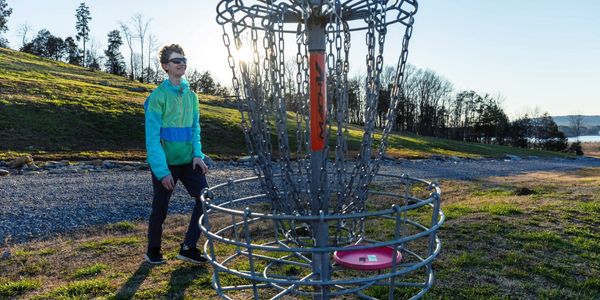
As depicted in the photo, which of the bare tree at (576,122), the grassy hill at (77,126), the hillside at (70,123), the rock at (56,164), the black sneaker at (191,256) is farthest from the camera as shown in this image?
the bare tree at (576,122)

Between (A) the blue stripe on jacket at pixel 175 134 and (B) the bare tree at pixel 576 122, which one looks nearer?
(A) the blue stripe on jacket at pixel 175 134

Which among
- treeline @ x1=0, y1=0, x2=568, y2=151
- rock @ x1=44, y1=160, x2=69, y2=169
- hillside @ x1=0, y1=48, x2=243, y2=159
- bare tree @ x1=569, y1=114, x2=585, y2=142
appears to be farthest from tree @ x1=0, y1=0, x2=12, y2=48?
bare tree @ x1=569, y1=114, x2=585, y2=142

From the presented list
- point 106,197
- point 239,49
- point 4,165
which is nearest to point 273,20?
point 239,49

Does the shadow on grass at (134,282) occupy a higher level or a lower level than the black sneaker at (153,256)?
lower

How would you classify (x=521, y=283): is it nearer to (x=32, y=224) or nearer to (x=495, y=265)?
(x=495, y=265)

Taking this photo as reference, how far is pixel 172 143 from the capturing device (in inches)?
167

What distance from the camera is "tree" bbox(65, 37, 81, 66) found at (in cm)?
7494

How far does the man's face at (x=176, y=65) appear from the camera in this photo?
3875 millimetres

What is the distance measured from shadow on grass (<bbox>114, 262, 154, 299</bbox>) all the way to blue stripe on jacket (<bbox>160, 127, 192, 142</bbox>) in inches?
51.6

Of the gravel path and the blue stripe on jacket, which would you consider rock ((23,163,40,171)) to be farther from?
the blue stripe on jacket

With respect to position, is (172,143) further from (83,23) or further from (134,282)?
(83,23)

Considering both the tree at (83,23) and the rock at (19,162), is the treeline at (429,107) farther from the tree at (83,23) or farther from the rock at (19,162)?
the rock at (19,162)

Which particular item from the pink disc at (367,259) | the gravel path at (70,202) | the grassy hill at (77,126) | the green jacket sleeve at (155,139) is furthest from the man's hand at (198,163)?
the grassy hill at (77,126)

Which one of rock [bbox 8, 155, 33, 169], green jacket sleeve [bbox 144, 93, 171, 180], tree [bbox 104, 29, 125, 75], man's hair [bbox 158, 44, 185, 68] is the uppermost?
tree [bbox 104, 29, 125, 75]
